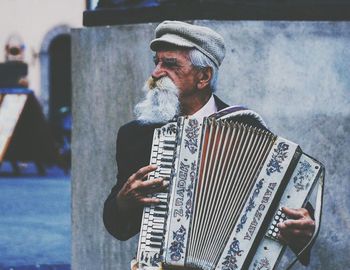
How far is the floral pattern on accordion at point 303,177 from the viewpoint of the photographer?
3434mm

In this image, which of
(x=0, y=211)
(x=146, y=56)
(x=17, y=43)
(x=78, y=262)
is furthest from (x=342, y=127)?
(x=17, y=43)

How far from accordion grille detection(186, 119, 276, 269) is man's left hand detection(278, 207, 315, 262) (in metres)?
0.17

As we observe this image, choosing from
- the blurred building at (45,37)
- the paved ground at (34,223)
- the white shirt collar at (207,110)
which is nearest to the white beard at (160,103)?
the white shirt collar at (207,110)

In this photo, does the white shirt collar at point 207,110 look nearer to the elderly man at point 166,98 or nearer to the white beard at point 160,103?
the elderly man at point 166,98

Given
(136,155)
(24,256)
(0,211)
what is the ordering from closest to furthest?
(136,155)
(24,256)
(0,211)

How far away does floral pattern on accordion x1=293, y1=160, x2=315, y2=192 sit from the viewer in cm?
343

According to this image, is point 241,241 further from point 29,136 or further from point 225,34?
point 29,136

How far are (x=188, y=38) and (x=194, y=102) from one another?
251mm

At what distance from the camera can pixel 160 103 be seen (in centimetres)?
361

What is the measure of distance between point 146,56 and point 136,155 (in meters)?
1.62

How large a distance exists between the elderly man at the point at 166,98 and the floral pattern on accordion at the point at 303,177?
35 centimetres

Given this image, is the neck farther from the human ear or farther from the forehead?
the forehead

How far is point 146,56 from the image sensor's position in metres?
A: 5.25

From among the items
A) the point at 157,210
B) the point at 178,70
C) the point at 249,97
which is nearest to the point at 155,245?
the point at 157,210
